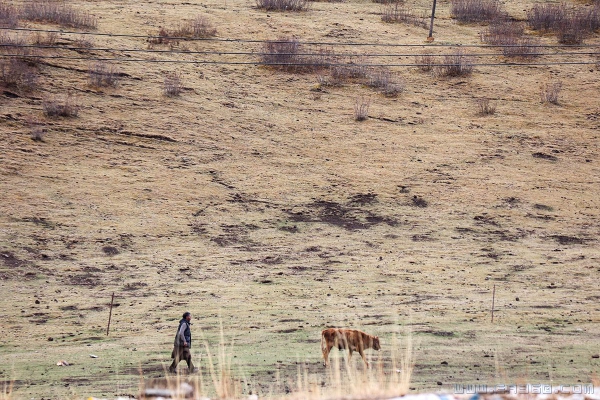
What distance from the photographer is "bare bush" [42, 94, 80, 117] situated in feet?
90.4

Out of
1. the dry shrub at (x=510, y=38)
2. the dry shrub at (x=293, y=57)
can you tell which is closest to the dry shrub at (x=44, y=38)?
the dry shrub at (x=293, y=57)

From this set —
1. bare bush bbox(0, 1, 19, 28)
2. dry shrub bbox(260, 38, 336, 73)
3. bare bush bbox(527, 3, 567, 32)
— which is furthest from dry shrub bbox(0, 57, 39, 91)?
bare bush bbox(527, 3, 567, 32)

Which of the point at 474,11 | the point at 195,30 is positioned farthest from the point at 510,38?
the point at 195,30

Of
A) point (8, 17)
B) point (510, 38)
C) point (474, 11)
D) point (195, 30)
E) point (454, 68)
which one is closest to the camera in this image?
point (8, 17)

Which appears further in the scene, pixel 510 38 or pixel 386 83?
pixel 510 38

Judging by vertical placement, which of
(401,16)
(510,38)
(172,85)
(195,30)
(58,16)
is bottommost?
(172,85)

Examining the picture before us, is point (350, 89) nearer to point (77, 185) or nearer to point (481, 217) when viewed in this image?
point (481, 217)

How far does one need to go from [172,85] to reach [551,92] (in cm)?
1421

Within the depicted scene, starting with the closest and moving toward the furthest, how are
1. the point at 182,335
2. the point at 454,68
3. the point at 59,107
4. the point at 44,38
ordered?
the point at 182,335 < the point at 59,107 < the point at 44,38 < the point at 454,68

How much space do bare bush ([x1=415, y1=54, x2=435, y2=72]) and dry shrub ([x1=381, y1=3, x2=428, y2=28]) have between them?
4.90 m

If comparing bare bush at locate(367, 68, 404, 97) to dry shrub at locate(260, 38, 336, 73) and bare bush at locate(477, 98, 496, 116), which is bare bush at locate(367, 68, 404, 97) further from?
bare bush at locate(477, 98, 496, 116)

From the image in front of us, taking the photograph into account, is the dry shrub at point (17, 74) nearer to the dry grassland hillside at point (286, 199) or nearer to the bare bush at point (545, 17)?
the dry grassland hillside at point (286, 199)

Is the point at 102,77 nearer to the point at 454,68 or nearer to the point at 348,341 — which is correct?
the point at 454,68

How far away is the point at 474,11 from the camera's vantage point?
42.3 meters
